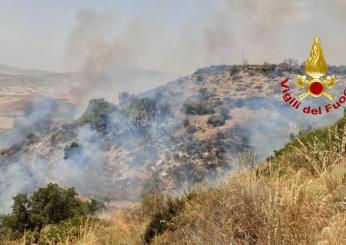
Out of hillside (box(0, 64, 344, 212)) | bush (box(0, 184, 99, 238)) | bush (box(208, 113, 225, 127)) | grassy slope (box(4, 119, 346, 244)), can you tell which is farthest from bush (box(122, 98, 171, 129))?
grassy slope (box(4, 119, 346, 244))

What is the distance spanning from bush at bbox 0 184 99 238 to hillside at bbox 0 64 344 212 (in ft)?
Answer: 41.2

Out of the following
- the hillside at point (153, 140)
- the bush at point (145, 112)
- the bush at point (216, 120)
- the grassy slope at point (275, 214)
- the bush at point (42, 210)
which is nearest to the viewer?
the grassy slope at point (275, 214)

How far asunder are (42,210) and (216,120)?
2519cm

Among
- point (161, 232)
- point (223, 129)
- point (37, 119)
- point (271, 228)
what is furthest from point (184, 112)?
point (271, 228)

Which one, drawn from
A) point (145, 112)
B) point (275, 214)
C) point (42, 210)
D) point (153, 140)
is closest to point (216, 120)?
point (153, 140)

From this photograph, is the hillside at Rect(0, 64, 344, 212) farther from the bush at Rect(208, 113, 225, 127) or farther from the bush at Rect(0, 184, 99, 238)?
the bush at Rect(0, 184, 99, 238)

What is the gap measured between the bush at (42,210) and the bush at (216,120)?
76.0ft

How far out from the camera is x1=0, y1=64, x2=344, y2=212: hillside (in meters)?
31.7

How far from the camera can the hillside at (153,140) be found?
3169 cm

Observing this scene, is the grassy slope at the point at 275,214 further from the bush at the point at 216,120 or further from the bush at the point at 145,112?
the bush at the point at 145,112

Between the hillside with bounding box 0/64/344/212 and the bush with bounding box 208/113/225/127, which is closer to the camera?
the hillside with bounding box 0/64/344/212

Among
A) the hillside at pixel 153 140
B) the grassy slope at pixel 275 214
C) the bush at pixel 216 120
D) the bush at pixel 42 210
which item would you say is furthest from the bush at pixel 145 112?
the grassy slope at pixel 275 214

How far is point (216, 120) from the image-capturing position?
38406 mm

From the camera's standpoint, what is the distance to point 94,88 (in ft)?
388
